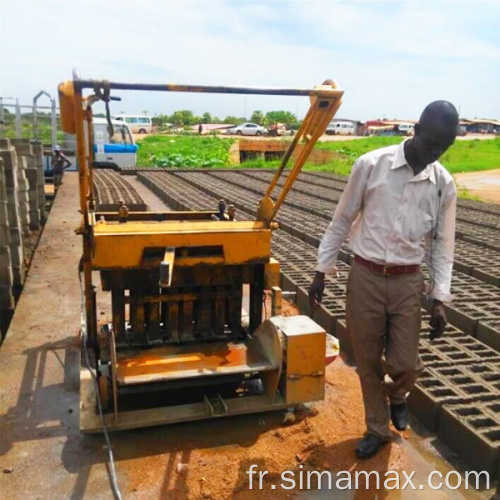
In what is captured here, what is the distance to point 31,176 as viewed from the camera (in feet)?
30.5

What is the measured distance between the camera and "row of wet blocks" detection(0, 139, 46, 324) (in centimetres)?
568

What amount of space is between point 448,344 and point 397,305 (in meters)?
1.69

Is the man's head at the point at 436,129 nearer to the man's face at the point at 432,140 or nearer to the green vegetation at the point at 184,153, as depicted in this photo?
the man's face at the point at 432,140

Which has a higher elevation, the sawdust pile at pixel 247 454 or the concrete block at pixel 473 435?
the concrete block at pixel 473 435

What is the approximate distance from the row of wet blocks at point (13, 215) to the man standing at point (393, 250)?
381cm

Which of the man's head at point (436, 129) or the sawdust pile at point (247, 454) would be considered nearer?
the man's head at point (436, 129)

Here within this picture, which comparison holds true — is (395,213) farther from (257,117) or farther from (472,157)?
(257,117)

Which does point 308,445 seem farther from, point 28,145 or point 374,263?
point 28,145

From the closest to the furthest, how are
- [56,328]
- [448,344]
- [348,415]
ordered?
[348,415] → [448,344] → [56,328]

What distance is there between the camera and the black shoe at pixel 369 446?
3.15 meters

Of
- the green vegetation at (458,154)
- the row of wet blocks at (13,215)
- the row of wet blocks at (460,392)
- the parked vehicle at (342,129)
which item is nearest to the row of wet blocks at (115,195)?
the row of wet blocks at (13,215)

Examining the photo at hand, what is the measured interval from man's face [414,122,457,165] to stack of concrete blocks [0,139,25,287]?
509 cm

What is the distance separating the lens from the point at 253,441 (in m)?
3.31

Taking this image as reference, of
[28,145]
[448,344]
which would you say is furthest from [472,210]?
[28,145]
